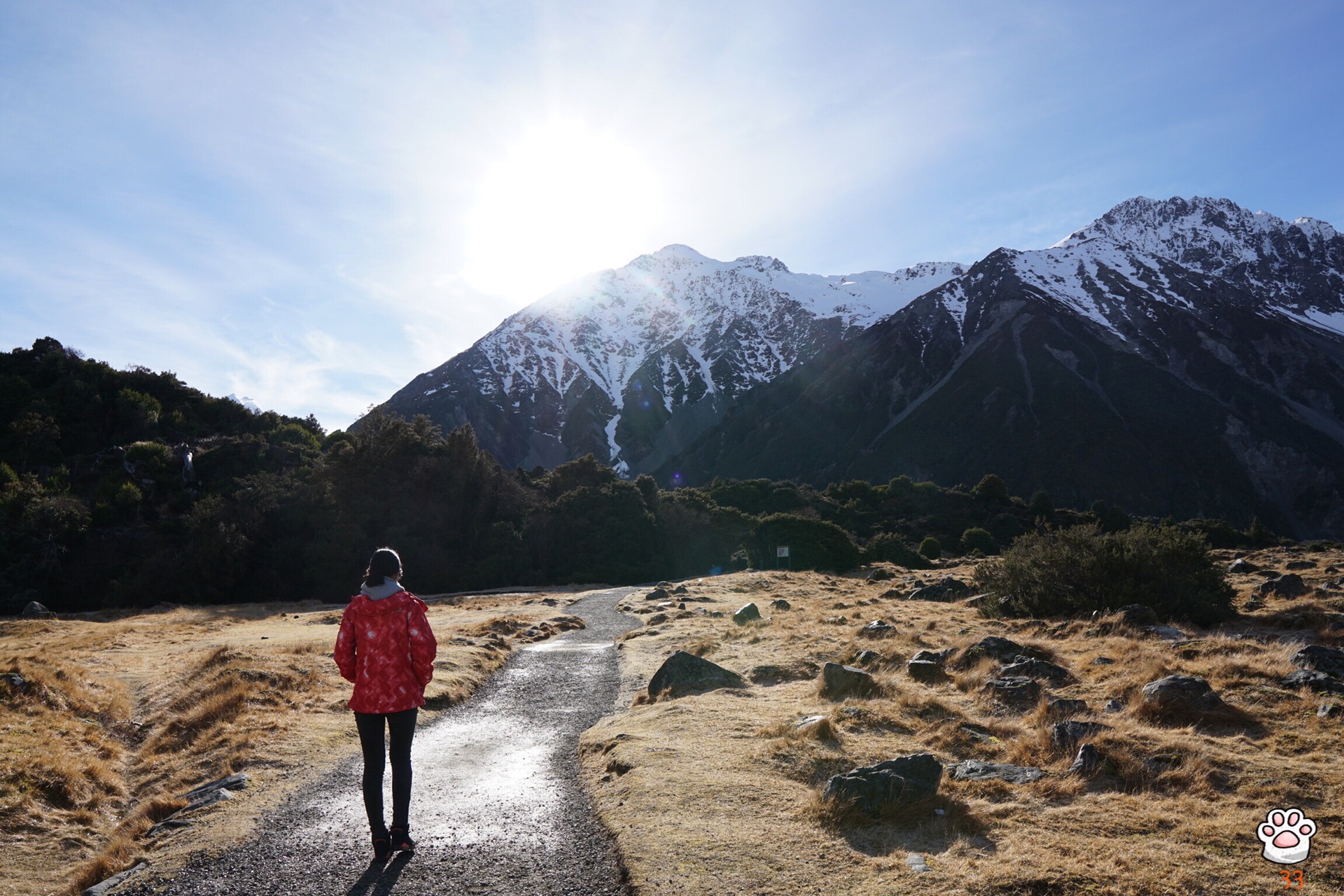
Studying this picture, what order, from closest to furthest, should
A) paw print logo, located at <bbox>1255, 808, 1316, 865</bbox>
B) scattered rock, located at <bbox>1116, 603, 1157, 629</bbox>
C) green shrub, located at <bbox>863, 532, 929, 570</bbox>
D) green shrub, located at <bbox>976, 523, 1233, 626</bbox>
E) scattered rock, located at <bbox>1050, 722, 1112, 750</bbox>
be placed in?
paw print logo, located at <bbox>1255, 808, 1316, 865</bbox> < scattered rock, located at <bbox>1050, 722, 1112, 750</bbox> < scattered rock, located at <bbox>1116, 603, 1157, 629</bbox> < green shrub, located at <bbox>976, 523, 1233, 626</bbox> < green shrub, located at <bbox>863, 532, 929, 570</bbox>

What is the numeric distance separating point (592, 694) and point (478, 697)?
100 inches

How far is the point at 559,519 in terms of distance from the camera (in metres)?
65.4

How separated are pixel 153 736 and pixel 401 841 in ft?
31.3

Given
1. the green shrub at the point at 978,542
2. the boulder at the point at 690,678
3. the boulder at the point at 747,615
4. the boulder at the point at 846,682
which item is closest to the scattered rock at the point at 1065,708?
the boulder at the point at 846,682

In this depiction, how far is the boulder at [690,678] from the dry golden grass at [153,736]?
449cm

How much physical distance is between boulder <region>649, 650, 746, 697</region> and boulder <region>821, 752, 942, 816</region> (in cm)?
673

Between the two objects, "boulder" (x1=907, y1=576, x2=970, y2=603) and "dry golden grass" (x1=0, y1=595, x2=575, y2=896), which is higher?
"dry golden grass" (x1=0, y1=595, x2=575, y2=896)

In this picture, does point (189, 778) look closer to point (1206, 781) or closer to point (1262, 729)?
point (1206, 781)

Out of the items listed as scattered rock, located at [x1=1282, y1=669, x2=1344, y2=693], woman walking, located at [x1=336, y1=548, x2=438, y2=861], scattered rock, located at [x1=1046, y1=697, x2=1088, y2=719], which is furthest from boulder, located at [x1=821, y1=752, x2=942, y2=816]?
scattered rock, located at [x1=1282, y1=669, x2=1344, y2=693]

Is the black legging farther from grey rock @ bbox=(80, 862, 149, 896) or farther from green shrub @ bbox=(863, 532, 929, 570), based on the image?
green shrub @ bbox=(863, 532, 929, 570)

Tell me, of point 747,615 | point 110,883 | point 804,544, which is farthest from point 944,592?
point 804,544

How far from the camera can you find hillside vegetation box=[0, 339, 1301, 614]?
171ft

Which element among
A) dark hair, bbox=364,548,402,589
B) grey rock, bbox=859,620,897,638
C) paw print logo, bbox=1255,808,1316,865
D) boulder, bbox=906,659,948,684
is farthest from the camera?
grey rock, bbox=859,620,897,638

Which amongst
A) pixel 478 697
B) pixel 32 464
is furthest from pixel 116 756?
pixel 32 464
